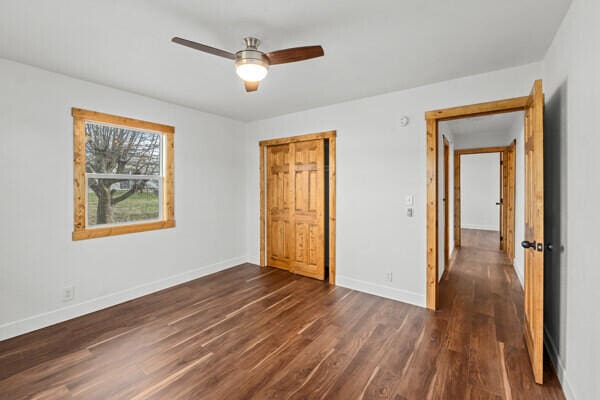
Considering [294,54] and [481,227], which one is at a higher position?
[294,54]

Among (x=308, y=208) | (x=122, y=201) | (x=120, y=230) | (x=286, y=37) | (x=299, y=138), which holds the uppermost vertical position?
(x=286, y=37)

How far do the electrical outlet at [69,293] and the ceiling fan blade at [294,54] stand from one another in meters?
3.12

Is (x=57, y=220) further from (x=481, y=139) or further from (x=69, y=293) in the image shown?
(x=481, y=139)

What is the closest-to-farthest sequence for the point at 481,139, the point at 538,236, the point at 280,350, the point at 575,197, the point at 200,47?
1. the point at 575,197
2. the point at 200,47
3. the point at 538,236
4. the point at 280,350
5. the point at 481,139

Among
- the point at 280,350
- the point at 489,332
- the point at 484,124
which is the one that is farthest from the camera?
the point at 484,124

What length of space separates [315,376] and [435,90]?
10.3 ft

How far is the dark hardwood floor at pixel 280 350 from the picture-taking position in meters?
1.91

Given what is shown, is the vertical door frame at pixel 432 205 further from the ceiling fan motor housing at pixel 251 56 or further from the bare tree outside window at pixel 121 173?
the bare tree outside window at pixel 121 173

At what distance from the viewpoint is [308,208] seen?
431 cm

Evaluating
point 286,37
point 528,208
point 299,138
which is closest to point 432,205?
point 528,208

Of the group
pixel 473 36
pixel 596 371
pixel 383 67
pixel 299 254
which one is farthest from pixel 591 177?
pixel 299 254

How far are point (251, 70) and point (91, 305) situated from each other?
10.2ft

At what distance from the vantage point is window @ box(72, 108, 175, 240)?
3037 mm

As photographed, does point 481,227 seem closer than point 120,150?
No
